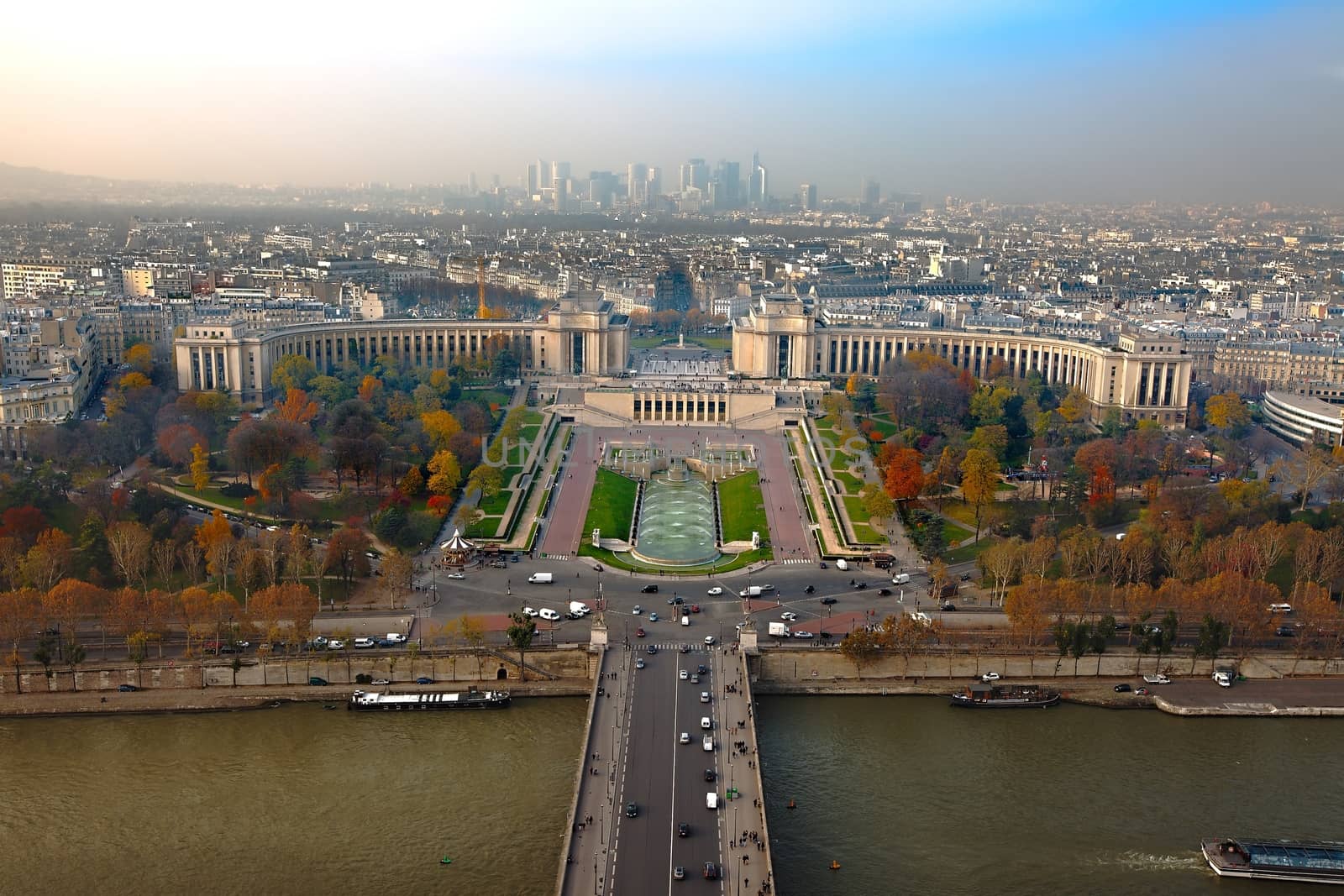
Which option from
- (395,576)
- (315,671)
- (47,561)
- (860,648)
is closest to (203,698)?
(315,671)

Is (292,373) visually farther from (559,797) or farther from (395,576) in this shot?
(559,797)

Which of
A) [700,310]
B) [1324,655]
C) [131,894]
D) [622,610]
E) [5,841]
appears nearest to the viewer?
[131,894]

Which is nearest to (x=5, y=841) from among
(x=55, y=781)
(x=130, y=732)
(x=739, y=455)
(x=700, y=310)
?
(x=55, y=781)

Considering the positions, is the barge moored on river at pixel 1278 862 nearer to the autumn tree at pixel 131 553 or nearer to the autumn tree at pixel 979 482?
the autumn tree at pixel 979 482

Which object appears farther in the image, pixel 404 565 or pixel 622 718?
pixel 404 565

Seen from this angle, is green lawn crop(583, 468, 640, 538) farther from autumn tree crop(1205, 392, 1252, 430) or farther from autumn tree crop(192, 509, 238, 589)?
autumn tree crop(1205, 392, 1252, 430)

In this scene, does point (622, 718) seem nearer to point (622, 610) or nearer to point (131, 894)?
point (622, 610)
